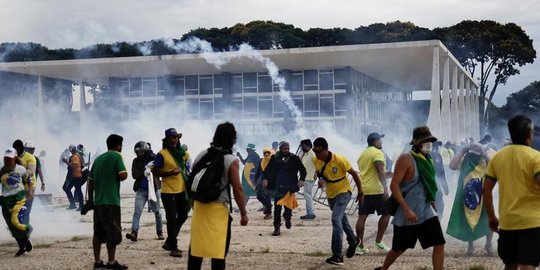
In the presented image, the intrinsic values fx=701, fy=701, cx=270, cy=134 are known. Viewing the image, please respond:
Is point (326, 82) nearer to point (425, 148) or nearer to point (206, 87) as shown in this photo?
point (206, 87)

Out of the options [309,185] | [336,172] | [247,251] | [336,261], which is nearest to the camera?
[336,261]

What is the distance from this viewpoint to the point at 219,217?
590 cm

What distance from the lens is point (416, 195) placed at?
674cm

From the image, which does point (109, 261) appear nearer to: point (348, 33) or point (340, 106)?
point (340, 106)

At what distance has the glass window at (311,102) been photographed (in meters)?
38.2

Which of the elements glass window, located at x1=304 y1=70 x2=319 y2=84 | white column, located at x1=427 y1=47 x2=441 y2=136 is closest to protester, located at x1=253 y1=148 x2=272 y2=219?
white column, located at x1=427 y1=47 x2=441 y2=136

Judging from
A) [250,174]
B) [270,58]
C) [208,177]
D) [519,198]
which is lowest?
[250,174]

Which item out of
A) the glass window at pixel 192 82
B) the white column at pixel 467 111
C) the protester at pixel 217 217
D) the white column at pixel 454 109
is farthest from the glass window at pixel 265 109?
the protester at pixel 217 217

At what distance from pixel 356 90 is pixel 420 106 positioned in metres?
21.8

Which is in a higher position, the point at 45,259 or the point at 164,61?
the point at 164,61

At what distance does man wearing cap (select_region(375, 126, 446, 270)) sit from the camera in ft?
21.7

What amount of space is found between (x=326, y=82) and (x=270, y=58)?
3975mm

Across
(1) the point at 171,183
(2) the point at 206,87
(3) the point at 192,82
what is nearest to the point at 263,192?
(1) the point at 171,183

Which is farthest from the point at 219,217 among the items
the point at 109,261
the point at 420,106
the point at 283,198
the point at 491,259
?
the point at 420,106
